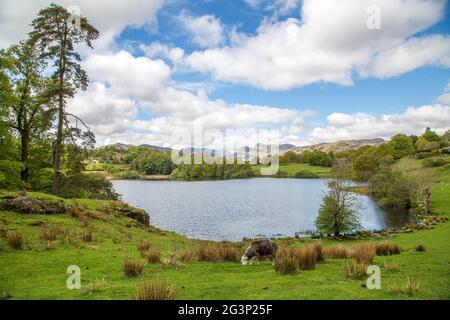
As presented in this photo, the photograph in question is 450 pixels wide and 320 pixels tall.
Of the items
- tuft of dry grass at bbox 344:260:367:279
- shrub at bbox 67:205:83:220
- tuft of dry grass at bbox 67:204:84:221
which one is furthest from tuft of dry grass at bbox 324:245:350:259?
shrub at bbox 67:205:83:220

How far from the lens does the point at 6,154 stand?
25.0 meters

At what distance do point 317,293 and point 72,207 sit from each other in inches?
790

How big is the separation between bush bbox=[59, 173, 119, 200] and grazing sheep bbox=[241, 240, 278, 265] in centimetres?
2520

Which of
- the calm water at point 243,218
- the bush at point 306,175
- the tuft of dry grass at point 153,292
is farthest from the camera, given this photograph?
the bush at point 306,175

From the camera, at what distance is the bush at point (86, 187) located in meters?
33.9

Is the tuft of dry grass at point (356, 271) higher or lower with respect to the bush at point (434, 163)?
lower

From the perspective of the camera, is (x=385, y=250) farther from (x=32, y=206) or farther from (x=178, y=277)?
(x=32, y=206)

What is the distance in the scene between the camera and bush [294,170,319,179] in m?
163

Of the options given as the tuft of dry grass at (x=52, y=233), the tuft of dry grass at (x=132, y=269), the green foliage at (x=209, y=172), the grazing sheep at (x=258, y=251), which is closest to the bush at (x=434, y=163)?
the green foliage at (x=209, y=172)

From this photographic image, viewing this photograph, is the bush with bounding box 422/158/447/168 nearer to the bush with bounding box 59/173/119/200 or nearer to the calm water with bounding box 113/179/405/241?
the calm water with bounding box 113/179/405/241

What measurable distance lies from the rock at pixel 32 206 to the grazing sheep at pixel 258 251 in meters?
14.8

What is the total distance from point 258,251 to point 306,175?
155782 millimetres

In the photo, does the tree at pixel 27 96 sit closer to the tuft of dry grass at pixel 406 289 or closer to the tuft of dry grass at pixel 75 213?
the tuft of dry grass at pixel 75 213
